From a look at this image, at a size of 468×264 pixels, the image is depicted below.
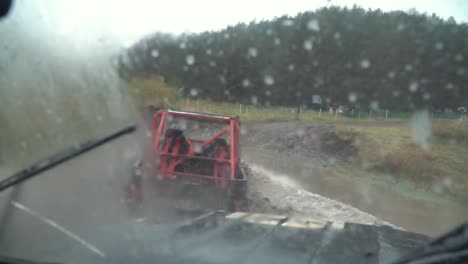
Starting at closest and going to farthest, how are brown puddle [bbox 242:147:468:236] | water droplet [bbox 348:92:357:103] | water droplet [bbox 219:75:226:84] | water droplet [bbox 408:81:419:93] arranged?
brown puddle [bbox 242:147:468:236], water droplet [bbox 219:75:226:84], water droplet [bbox 408:81:419:93], water droplet [bbox 348:92:357:103]

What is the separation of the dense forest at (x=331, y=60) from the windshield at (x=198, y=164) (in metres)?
0.21

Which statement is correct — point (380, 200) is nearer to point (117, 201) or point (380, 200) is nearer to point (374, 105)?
point (117, 201)

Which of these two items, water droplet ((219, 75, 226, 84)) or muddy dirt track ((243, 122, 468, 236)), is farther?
water droplet ((219, 75, 226, 84))

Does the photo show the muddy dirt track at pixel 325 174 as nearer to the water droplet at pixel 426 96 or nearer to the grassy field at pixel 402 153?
the grassy field at pixel 402 153

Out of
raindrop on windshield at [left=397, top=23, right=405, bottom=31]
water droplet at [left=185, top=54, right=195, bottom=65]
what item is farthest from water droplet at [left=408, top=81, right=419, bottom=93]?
water droplet at [left=185, top=54, right=195, bottom=65]

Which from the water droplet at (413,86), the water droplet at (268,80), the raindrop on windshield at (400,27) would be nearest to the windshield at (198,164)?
the water droplet at (268,80)

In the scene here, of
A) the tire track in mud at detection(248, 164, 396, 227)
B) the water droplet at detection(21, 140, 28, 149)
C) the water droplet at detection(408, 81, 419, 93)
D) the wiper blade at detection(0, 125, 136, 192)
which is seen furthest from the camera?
the water droplet at detection(408, 81, 419, 93)

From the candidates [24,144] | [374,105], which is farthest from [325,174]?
[374,105]

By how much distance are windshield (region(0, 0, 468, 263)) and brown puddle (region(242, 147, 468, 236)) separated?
0.06m

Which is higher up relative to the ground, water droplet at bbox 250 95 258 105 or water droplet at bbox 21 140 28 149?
water droplet at bbox 250 95 258 105

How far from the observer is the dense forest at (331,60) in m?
19.9

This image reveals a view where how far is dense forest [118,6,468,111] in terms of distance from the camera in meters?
19.9

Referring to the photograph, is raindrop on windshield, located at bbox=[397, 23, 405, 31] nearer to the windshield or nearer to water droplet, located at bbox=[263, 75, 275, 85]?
the windshield

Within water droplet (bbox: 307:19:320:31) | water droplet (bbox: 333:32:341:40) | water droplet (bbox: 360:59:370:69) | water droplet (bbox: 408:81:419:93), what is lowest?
water droplet (bbox: 408:81:419:93)
